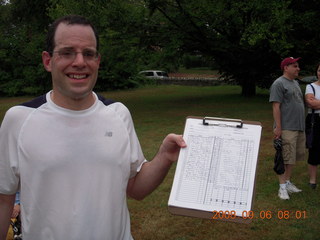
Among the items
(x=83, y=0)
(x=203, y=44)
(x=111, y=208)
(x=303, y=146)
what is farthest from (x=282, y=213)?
(x=203, y=44)

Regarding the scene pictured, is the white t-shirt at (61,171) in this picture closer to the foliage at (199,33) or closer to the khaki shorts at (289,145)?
the khaki shorts at (289,145)

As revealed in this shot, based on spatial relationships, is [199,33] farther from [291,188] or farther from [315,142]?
[291,188]

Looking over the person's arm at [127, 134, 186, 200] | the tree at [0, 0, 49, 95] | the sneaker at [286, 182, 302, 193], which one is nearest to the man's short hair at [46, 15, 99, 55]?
the person's arm at [127, 134, 186, 200]

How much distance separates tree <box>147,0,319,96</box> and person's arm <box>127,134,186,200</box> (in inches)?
507

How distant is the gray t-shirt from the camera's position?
5957mm

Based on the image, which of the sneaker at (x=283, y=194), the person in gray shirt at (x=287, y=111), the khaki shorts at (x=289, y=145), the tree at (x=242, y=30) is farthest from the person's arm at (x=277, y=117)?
the tree at (x=242, y=30)

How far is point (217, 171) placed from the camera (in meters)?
2.07

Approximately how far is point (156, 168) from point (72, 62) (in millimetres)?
727

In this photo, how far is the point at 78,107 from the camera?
2.01 m

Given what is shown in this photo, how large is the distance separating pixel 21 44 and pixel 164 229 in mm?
17743

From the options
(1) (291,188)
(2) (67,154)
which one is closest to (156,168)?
(2) (67,154)

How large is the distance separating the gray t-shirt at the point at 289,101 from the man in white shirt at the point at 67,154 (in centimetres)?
435

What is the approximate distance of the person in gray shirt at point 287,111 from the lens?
19.5 feet

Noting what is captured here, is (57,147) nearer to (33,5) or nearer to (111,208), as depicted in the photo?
(111,208)
